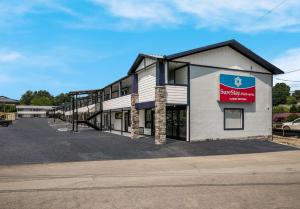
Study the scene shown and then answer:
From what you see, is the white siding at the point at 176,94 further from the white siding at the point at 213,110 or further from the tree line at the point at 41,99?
the tree line at the point at 41,99

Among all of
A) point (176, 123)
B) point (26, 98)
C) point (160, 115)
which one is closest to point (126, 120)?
point (176, 123)

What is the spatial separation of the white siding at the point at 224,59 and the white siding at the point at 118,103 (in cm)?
816

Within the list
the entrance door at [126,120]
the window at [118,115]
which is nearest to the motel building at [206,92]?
the entrance door at [126,120]

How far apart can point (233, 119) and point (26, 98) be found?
175m

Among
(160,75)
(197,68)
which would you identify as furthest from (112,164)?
(197,68)

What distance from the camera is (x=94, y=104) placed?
43.6 m

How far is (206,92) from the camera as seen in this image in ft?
74.1

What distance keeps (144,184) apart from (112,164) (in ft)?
15.1

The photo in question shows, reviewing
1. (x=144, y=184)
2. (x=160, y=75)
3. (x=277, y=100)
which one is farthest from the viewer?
(x=277, y=100)

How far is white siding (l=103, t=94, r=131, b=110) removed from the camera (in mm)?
28828

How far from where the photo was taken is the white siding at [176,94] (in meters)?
21.2

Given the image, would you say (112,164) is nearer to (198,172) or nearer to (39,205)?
(198,172)

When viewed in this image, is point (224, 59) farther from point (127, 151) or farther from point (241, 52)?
point (127, 151)

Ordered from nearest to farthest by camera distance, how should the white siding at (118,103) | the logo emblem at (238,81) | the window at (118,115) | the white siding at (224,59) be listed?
the white siding at (224,59)
the logo emblem at (238,81)
the white siding at (118,103)
the window at (118,115)
